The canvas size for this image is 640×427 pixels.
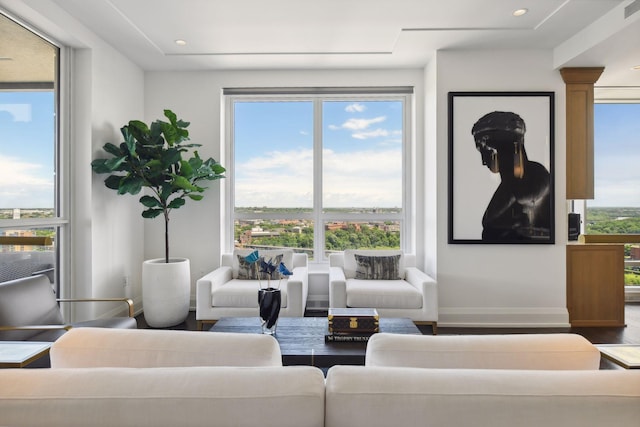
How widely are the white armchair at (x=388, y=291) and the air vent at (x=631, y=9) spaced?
2.63m

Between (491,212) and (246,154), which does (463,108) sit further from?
(246,154)

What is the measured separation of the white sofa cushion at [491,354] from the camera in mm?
1122

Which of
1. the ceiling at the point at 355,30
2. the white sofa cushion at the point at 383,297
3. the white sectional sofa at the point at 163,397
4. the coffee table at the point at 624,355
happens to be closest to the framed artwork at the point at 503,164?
Result: the ceiling at the point at 355,30

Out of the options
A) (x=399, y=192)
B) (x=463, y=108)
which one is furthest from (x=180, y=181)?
(x=463, y=108)

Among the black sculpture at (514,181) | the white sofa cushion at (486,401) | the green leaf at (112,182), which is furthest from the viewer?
the black sculpture at (514,181)

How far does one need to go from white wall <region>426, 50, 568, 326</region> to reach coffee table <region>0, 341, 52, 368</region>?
11.4ft

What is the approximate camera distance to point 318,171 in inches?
187

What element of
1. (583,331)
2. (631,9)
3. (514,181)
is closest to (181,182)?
(514,181)

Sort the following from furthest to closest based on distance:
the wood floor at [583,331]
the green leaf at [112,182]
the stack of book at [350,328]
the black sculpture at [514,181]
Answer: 1. the black sculpture at [514,181]
2. the green leaf at [112,182]
3. the wood floor at [583,331]
4. the stack of book at [350,328]

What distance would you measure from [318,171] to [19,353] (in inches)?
144

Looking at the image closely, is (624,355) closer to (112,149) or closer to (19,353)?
(19,353)

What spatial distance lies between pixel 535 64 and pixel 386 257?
8.36 feet

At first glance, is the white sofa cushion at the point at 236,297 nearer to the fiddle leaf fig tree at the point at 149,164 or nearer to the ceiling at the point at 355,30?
the fiddle leaf fig tree at the point at 149,164

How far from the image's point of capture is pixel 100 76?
12.3ft
